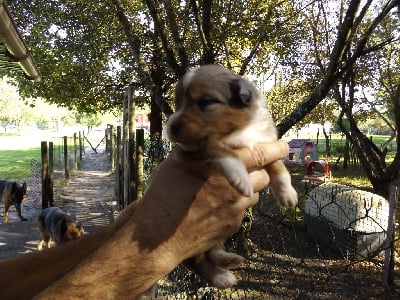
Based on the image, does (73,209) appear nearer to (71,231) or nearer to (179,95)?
(71,231)

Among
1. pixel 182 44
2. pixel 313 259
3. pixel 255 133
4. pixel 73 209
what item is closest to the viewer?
pixel 255 133

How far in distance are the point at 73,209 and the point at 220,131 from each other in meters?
12.2

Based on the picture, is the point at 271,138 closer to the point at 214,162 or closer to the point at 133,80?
the point at 214,162

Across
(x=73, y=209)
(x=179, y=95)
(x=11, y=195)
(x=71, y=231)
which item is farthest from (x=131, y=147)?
(x=179, y=95)

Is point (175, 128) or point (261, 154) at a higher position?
point (175, 128)

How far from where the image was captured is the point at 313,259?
8.94m

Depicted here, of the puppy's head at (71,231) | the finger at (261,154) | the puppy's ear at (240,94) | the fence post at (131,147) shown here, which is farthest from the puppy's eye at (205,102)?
the fence post at (131,147)

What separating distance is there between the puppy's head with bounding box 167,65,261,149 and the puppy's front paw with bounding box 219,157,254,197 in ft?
0.66

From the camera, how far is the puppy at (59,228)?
7312mm

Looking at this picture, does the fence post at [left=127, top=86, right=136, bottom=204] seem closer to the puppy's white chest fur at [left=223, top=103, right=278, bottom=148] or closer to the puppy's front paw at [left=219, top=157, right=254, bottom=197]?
the puppy's white chest fur at [left=223, top=103, right=278, bottom=148]

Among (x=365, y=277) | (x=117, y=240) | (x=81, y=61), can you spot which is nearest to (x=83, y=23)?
(x=81, y=61)

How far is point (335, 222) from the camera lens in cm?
917

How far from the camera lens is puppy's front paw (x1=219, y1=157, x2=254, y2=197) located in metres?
1.79

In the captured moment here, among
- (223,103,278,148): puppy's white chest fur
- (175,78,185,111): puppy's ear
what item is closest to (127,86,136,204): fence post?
(175,78,185,111): puppy's ear
